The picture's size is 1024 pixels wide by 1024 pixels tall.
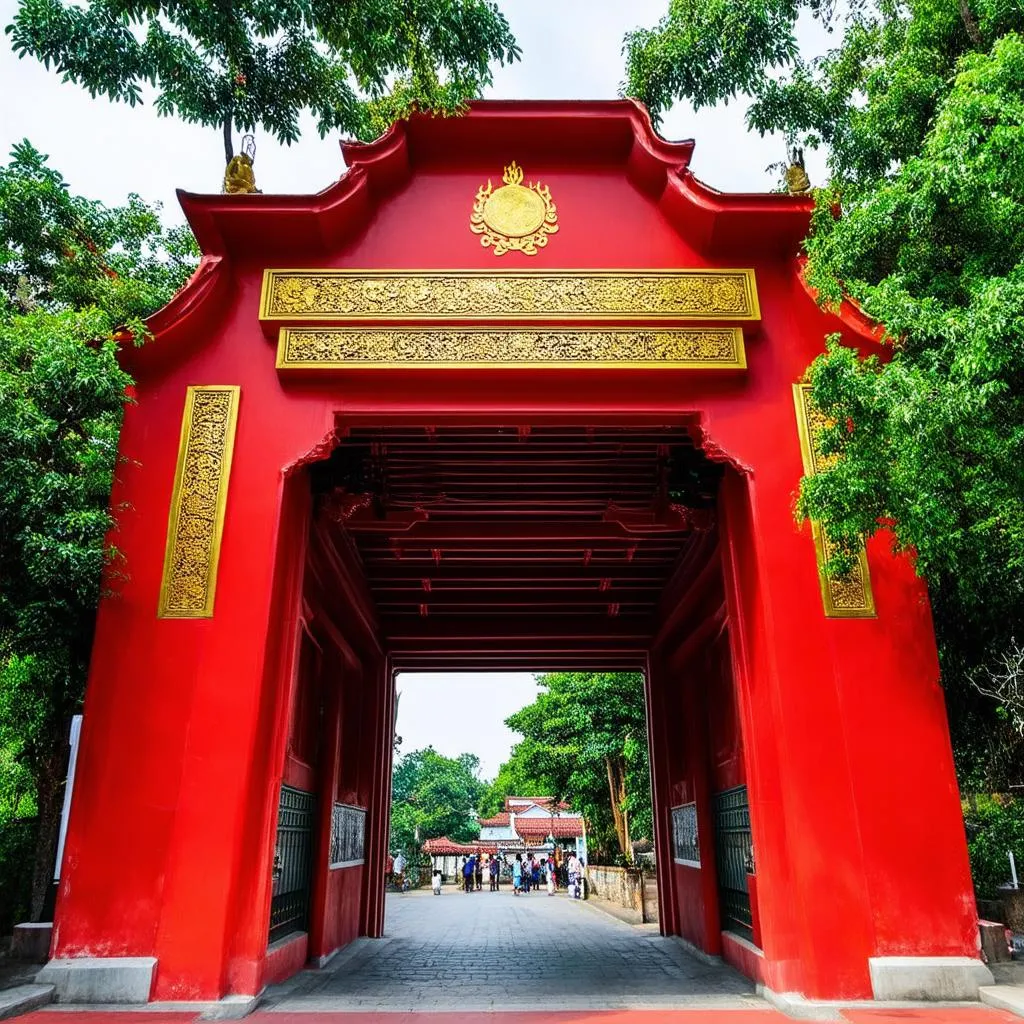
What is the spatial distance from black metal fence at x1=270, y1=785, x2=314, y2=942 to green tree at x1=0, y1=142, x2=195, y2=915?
214 cm

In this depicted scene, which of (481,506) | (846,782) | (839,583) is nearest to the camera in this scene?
(846,782)

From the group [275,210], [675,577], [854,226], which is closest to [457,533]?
[675,577]

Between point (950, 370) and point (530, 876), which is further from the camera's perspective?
point (530, 876)

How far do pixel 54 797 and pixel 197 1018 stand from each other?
10.9 feet

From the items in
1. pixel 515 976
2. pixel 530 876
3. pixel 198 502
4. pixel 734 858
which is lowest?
pixel 530 876

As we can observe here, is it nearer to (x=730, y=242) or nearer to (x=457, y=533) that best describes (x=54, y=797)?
(x=457, y=533)

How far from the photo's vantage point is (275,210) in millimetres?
6824

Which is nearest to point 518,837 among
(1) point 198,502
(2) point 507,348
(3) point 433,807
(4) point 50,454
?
(3) point 433,807

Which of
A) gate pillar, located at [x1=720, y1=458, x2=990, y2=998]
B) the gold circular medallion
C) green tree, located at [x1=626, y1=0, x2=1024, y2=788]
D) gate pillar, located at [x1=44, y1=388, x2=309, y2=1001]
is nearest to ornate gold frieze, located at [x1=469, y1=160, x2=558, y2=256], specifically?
the gold circular medallion

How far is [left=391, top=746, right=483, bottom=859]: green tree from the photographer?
39000mm

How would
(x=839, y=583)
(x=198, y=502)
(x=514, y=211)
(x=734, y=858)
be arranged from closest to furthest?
(x=839, y=583)
(x=198, y=502)
(x=514, y=211)
(x=734, y=858)

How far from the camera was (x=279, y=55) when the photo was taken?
308 inches

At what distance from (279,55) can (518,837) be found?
46641 mm

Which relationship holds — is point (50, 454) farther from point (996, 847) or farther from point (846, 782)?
point (996, 847)
